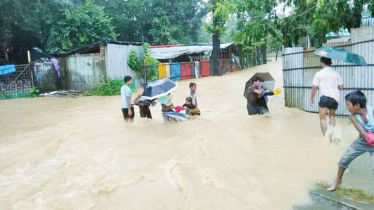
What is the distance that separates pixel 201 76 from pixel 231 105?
1299 centimetres

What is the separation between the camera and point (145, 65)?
2052 cm

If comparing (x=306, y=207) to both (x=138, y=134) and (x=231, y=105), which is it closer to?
(x=138, y=134)

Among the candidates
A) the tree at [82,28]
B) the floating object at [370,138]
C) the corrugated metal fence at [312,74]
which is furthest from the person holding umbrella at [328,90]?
the tree at [82,28]

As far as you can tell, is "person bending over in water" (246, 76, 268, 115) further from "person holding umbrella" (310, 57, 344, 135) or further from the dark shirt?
"person holding umbrella" (310, 57, 344, 135)

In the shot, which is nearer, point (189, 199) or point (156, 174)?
point (189, 199)

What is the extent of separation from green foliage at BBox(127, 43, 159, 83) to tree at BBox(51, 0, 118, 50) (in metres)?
5.94

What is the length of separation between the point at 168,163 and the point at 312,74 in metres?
5.01

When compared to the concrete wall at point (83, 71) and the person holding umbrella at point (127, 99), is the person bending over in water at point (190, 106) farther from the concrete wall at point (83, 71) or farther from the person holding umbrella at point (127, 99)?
the concrete wall at point (83, 71)

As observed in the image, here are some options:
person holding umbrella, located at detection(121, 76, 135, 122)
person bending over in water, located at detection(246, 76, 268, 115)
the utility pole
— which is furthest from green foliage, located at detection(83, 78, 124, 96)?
person bending over in water, located at detection(246, 76, 268, 115)

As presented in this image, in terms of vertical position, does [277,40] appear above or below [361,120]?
above

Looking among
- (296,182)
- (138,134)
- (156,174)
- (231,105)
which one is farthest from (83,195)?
(231,105)

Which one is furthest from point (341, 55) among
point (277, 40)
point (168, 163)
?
point (277, 40)

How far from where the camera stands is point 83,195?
15.0 feet

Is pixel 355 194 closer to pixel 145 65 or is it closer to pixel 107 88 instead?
pixel 107 88
